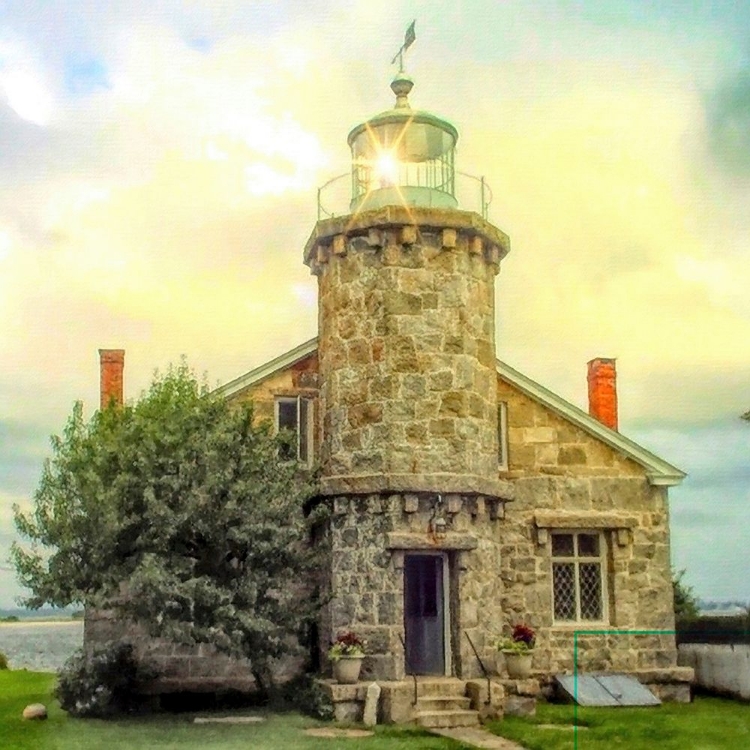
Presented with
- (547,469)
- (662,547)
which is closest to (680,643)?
(662,547)

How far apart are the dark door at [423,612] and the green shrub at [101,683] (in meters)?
4.38

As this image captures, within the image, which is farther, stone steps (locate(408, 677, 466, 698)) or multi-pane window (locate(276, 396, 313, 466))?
multi-pane window (locate(276, 396, 313, 466))

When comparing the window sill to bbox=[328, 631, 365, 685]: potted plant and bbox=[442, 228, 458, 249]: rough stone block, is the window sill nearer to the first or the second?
bbox=[328, 631, 365, 685]: potted plant

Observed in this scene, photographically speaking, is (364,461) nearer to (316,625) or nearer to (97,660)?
(316,625)

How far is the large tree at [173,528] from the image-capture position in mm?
16281

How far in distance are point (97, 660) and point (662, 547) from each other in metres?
10.1

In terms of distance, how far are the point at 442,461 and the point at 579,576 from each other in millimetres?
4309

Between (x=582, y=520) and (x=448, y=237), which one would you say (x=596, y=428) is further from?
(x=448, y=237)

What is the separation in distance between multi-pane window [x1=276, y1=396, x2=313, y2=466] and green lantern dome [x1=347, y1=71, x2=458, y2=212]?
11.5ft

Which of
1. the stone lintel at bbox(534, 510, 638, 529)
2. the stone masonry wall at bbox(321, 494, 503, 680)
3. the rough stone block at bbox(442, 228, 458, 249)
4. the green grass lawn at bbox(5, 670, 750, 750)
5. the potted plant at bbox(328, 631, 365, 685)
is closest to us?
the green grass lawn at bbox(5, 670, 750, 750)

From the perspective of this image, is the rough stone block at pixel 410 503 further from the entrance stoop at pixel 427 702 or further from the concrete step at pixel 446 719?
the concrete step at pixel 446 719

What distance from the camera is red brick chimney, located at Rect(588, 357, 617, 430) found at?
71.6 ft

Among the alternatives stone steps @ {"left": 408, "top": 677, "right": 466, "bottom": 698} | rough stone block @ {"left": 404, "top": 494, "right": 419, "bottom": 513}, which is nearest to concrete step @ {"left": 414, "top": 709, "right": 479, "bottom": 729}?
stone steps @ {"left": 408, "top": 677, "right": 466, "bottom": 698}

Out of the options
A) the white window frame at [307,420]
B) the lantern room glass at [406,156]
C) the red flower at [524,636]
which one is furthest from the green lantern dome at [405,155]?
the red flower at [524,636]
